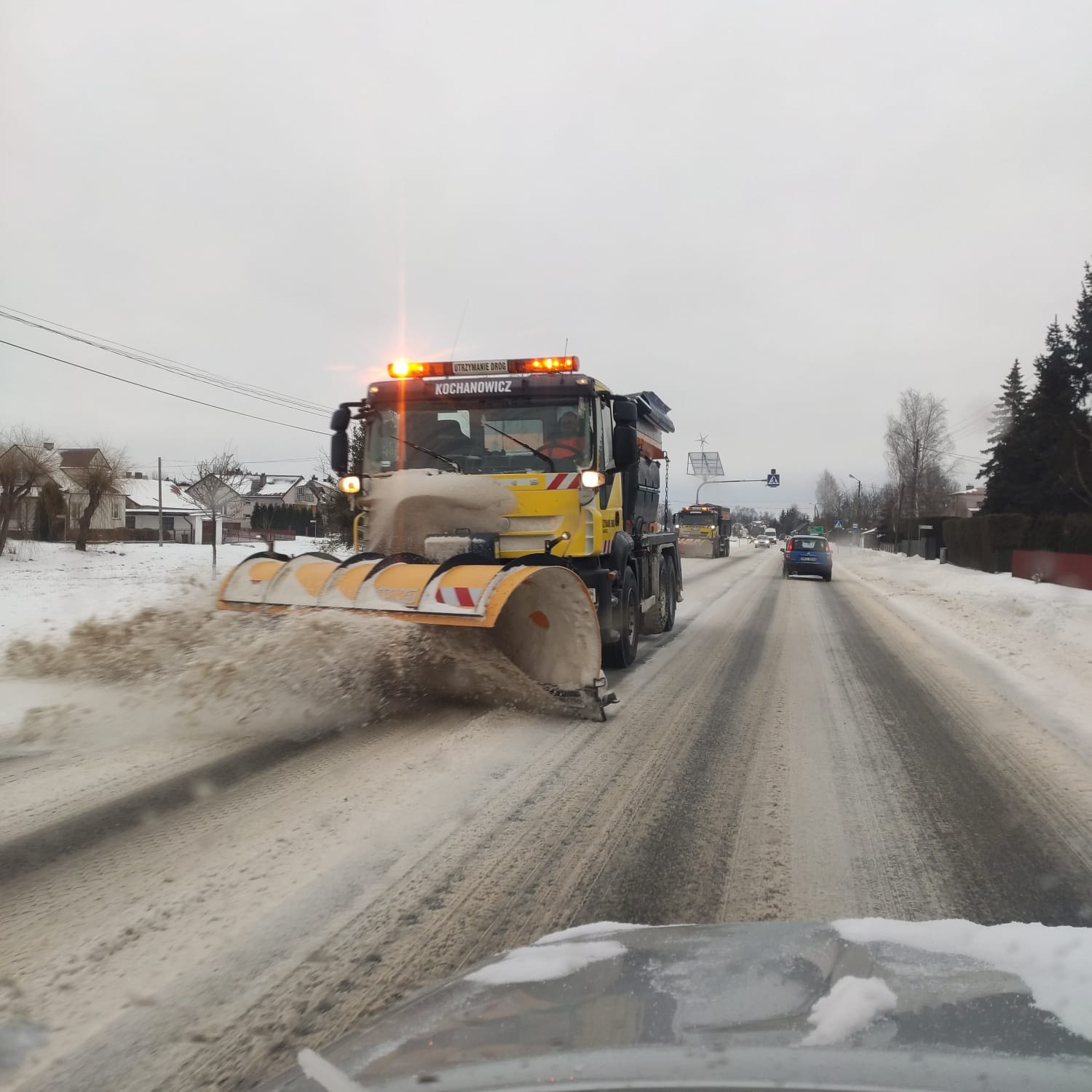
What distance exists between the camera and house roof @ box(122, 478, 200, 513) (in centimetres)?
8606

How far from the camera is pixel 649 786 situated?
4.85 m

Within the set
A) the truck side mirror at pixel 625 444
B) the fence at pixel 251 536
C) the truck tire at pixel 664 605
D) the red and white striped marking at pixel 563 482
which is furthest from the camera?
the fence at pixel 251 536

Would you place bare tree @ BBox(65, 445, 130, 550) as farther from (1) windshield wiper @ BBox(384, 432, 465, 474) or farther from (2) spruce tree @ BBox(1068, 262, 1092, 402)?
(2) spruce tree @ BBox(1068, 262, 1092, 402)

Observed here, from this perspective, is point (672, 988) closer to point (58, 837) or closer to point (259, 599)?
point (58, 837)

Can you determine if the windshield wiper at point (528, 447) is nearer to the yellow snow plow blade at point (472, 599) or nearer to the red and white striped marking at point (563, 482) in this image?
the red and white striped marking at point (563, 482)

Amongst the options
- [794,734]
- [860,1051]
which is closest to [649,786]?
[794,734]

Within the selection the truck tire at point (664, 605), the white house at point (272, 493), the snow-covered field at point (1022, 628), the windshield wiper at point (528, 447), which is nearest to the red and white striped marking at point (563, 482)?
the windshield wiper at point (528, 447)

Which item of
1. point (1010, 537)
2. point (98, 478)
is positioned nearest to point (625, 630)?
point (1010, 537)

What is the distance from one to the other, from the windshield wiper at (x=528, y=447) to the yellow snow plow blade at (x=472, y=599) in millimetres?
1422

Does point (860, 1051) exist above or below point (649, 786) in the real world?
above

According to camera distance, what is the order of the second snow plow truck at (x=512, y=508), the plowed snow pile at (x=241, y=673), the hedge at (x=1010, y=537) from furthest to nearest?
the hedge at (x=1010, y=537), the second snow plow truck at (x=512, y=508), the plowed snow pile at (x=241, y=673)

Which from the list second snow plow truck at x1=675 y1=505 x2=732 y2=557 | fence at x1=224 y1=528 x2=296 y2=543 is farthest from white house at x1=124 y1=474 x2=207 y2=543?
second snow plow truck at x1=675 y1=505 x2=732 y2=557

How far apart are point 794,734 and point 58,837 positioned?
4.76 meters

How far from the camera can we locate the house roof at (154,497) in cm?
8606
